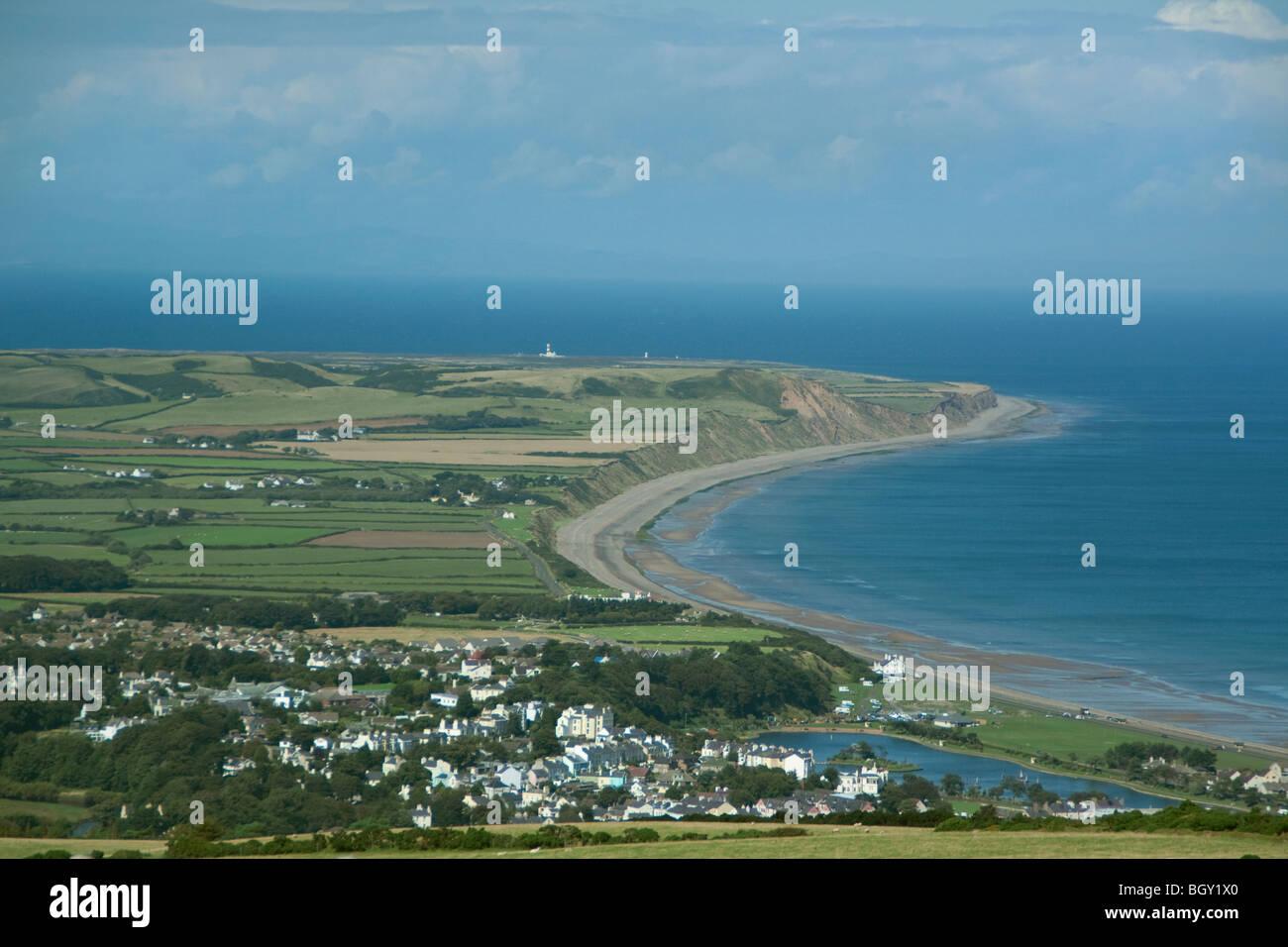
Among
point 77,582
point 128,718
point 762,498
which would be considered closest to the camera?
point 128,718

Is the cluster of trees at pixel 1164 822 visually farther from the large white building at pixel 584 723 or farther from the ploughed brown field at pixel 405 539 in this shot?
the ploughed brown field at pixel 405 539

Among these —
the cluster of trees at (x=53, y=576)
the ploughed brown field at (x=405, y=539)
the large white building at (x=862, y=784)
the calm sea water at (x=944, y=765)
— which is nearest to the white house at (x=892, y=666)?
the calm sea water at (x=944, y=765)

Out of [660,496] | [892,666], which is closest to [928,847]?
[892,666]

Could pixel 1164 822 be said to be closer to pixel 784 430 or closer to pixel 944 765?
pixel 944 765

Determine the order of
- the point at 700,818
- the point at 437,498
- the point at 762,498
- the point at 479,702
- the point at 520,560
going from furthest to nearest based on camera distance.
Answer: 1. the point at 762,498
2. the point at 437,498
3. the point at 520,560
4. the point at 479,702
5. the point at 700,818

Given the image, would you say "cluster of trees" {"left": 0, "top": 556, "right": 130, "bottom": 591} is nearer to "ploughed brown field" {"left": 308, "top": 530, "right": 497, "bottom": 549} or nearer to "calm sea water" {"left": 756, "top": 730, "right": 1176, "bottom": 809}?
"ploughed brown field" {"left": 308, "top": 530, "right": 497, "bottom": 549}

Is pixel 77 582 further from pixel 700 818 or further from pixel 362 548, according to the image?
pixel 700 818

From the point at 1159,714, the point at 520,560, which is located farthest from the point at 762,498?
the point at 1159,714
